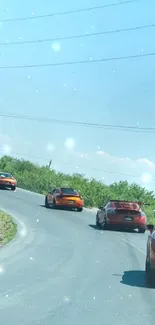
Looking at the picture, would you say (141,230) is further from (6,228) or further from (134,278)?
(134,278)

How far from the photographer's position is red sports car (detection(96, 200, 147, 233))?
26.4m

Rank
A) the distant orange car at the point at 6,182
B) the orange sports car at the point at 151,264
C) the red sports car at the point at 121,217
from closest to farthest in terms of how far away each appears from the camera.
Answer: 1. the orange sports car at the point at 151,264
2. the red sports car at the point at 121,217
3. the distant orange car at the point at 6,182

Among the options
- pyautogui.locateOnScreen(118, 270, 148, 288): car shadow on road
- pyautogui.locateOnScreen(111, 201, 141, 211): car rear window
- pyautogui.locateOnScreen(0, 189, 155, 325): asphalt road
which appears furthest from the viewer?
pyautogui.locateOnScreen(111, 201, 141, 211): car rear window

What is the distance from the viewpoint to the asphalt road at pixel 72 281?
8383 mm

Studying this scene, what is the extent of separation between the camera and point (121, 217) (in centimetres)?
2647

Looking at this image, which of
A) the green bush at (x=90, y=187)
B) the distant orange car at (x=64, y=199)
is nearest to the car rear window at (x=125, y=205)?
the distant orange car at (x=64, y=199)

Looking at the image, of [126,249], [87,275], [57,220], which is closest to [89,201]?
[57,220]

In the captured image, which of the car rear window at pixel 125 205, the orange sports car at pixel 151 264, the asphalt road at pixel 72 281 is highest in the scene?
the car rear window at pixel 125 205

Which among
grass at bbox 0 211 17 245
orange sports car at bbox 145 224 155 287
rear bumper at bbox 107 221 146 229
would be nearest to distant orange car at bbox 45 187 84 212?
grass at bbox 0 211 17 245

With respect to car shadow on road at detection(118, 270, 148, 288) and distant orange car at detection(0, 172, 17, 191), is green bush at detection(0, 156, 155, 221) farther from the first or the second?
Result: car shadow on road at detection(118, 270, 148, 288)

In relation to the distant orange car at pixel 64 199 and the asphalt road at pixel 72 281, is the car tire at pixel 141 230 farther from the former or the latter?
the distant orange car at pixel 64 199

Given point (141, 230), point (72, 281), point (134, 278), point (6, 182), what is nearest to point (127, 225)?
point (141, 230)

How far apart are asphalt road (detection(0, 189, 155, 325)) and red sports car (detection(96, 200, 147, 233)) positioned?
4732 mm

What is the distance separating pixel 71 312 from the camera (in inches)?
338
